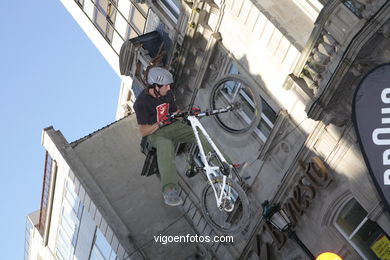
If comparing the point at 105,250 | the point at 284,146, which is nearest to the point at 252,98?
the point at 284,146

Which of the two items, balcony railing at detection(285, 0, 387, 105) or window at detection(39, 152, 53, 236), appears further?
window at detection(39, 152, 53, 236)

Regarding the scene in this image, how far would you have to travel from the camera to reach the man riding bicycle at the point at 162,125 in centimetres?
2005

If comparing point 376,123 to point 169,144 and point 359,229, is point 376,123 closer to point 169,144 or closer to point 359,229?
point 359,229

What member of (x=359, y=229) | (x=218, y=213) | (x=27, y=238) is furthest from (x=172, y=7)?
(x=27, y=238)

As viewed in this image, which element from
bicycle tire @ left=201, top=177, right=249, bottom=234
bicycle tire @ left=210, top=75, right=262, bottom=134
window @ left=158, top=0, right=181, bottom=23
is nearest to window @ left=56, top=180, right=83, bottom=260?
bicycle tire @ left=201, top=177, right=249, bottom=234

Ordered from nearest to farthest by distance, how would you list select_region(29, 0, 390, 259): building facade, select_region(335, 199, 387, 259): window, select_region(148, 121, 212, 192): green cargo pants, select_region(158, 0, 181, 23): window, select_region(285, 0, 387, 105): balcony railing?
select_region(285, 0, 387, 105): balcony railing < select_region(29, 0, 390, 259): building facade < select_region(335, 199, 387, 259): window < select_region(148, 121, 212, 192): green cargo pants < select_region(158, 0, 181, 23): window

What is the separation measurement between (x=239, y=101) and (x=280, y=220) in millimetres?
4283

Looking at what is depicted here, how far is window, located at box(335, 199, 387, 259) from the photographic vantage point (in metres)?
18.0

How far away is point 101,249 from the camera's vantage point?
26.3m

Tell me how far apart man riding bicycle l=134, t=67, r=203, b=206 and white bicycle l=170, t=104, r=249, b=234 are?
2.09 ft

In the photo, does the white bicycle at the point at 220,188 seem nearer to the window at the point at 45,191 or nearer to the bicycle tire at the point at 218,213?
the bicycle tire at the point at 218,213

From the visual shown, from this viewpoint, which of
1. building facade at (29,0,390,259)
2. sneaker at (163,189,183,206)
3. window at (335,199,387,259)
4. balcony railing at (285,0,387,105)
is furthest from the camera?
Result: sneaker at (163,189,183,206)

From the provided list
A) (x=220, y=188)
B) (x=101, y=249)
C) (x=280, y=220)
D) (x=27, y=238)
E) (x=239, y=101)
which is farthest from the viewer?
(x=27, y=238)

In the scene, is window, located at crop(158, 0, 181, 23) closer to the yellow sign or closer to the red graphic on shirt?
the red graphic on shirt
